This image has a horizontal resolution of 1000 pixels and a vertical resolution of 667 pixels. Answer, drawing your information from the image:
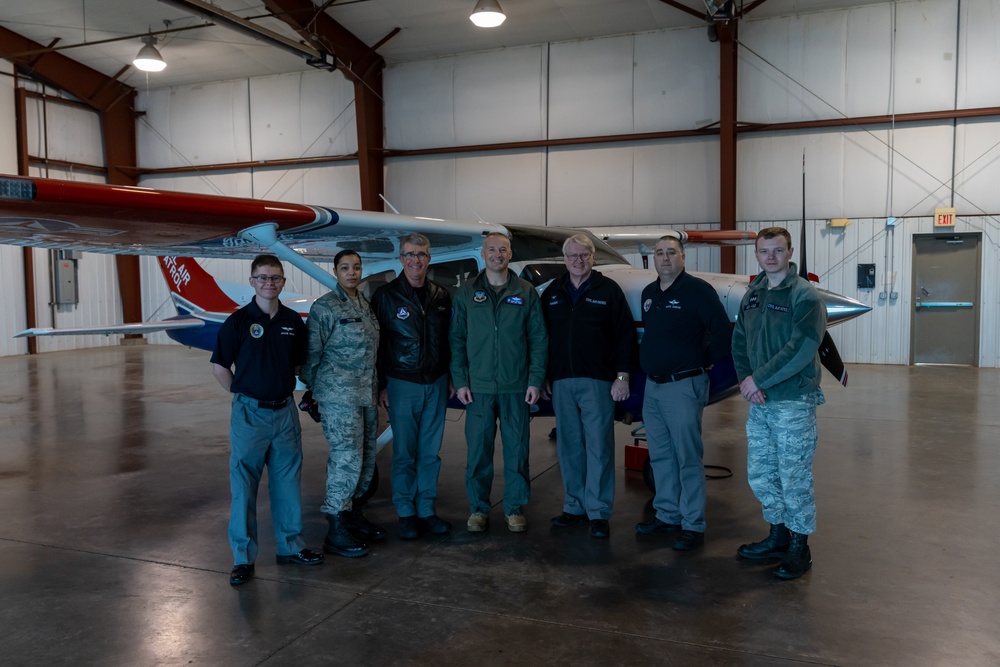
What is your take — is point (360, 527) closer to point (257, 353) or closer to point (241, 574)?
point (241, 574)

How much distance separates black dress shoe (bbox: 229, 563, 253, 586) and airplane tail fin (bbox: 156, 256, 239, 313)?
503cm

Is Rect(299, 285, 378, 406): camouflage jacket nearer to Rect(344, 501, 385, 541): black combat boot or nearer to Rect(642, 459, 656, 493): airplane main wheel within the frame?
Rect(344, 501, 385, 541): black combat boot

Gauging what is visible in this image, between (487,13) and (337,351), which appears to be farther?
(487,13)

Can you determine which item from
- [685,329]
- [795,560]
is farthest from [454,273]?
[795,560]

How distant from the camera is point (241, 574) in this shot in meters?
3.70

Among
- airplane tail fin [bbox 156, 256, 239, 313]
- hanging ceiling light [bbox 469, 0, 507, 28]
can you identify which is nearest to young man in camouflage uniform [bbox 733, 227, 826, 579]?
airplane tail fin [bbox 156, 256, 239, 313]

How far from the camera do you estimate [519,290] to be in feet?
13.9

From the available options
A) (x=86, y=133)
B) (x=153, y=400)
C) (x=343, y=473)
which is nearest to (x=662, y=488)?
(x=343, y=473)

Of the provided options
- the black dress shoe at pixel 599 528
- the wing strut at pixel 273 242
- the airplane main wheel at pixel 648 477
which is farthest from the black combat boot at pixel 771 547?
the wing strut at pixel 273 242

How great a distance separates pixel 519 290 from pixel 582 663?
2088 mm

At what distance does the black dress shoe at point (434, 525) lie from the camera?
4383 mm

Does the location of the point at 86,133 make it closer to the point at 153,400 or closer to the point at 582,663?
the point at 153,400

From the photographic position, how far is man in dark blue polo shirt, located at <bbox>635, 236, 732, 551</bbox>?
4.10 metres

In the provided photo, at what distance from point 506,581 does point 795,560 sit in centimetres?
151
